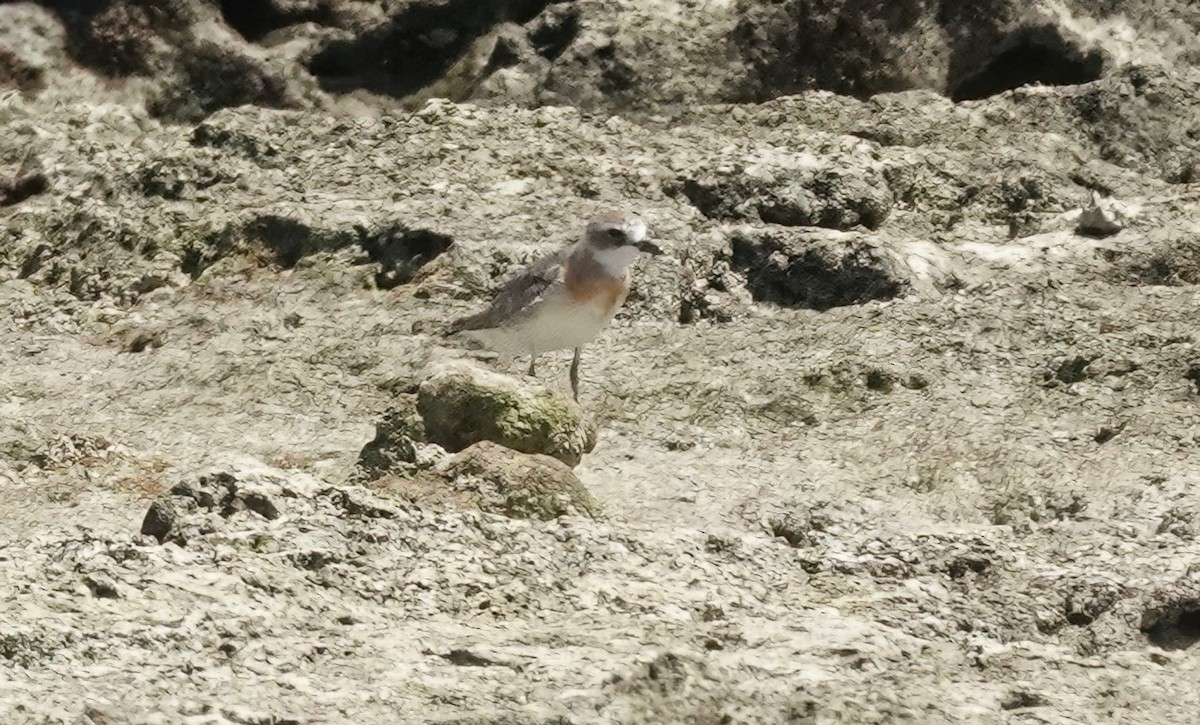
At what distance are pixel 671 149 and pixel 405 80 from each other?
7.42 feet

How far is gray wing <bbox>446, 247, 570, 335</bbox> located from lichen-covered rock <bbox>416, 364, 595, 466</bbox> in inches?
52.9

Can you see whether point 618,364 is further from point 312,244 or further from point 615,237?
point 312,244

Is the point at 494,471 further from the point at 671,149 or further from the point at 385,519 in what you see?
the point at 671,149

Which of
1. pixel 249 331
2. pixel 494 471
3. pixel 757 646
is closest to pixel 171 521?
pixel 494 471

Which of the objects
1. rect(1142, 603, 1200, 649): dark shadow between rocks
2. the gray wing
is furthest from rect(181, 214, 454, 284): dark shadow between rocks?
rect(1142, 603, 1200, 649): dark shadow between rocks

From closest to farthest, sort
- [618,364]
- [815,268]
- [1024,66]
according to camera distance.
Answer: [618,364] < [815,268] < [1024,66]

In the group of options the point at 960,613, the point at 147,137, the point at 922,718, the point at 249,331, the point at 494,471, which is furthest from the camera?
the point at 147,137

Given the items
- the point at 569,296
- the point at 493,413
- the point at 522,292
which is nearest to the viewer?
the point at 493,413

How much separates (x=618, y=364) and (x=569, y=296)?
79cm

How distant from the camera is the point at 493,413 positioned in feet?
26.8

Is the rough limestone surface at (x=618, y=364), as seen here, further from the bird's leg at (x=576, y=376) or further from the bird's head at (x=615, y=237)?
the bird's head at (x=615, y=237)

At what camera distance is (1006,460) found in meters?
8.69

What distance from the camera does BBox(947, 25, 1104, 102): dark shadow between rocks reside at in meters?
12.7

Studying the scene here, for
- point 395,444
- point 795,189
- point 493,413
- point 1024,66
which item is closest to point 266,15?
point 795,189
